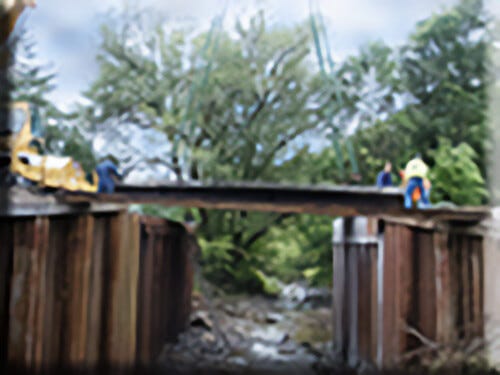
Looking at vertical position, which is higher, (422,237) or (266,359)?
(422,237)

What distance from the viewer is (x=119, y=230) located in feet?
16.1

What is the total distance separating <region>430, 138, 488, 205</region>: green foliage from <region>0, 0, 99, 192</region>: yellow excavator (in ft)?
32.9

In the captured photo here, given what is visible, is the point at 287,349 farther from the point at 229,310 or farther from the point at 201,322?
the point at 229,310

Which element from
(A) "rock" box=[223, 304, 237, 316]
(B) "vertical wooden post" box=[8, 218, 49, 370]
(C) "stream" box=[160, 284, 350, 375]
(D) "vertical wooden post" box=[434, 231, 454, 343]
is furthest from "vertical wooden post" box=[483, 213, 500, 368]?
(A) "rock" box=[223, 304, 237, 316]

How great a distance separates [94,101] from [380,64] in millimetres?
9328

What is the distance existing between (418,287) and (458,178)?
8.02m

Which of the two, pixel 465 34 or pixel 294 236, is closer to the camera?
pixel 465 34

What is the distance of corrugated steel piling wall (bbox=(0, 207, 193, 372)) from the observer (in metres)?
3.39

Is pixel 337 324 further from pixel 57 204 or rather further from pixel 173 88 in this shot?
pixel 173 88

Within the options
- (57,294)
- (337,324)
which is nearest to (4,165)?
(57,294)

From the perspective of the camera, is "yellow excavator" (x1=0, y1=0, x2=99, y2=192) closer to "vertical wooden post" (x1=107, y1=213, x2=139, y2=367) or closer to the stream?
"vertical wooden post" (x1=107, y1=213, x2=139, y2=367)

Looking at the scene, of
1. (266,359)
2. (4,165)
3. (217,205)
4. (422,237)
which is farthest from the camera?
(266,359)

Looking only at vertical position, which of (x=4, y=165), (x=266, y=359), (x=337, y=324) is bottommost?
(x=266, y=359)

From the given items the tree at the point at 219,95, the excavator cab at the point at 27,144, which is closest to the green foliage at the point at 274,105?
the tree at the point at 219,95
